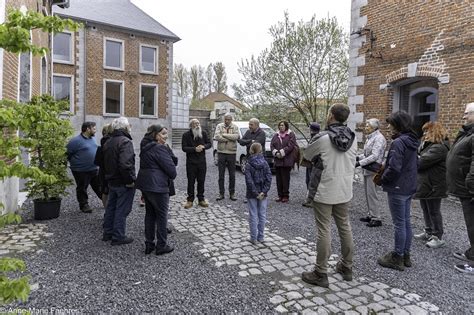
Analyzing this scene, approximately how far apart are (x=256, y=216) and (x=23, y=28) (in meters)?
3.78

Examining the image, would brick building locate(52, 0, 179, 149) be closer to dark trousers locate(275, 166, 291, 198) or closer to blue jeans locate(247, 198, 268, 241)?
dark trousers locate(275, 166, 291, 198)

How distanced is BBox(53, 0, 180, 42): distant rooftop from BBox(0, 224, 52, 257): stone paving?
18.5 metres

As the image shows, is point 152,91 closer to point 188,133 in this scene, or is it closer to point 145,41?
point 145,41

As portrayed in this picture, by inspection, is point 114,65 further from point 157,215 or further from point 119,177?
point 157,215

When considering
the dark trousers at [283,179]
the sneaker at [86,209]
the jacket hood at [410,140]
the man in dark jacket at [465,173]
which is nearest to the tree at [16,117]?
the jacket hood at [410,140]

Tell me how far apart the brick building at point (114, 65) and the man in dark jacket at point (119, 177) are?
17825 millimetres

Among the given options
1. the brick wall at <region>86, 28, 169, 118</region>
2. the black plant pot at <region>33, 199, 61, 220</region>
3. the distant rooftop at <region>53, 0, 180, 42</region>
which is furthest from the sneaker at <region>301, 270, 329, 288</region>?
the distant rooftop at <region>53, 0, 180, 42</region>

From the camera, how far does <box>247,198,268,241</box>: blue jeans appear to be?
15.8 feet

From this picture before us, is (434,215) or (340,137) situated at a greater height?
(340,137)

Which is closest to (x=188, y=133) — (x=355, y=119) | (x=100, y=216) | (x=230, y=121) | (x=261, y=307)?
(x=230, y=121)

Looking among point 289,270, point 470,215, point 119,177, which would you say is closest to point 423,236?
point 470,215

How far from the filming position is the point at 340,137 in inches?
138

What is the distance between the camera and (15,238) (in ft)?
15.7

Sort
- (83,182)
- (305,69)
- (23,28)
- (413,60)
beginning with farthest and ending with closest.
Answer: (305,69) → (413,60) → (83,182) → (23,28)
